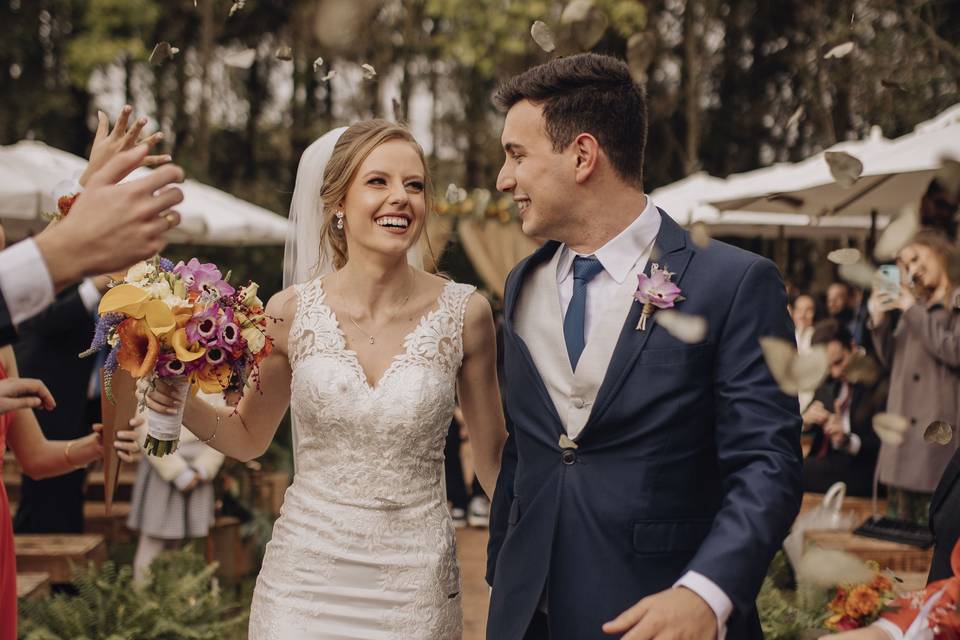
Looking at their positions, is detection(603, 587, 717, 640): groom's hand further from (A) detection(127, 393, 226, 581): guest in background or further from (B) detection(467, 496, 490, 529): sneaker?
(B) detection(467, 496, 490, 529): sneaker

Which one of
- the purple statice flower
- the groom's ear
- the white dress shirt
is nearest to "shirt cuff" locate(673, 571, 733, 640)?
the white dress shirt

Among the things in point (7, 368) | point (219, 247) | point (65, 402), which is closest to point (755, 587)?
point (7, 368)

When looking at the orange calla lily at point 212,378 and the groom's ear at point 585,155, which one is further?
the orange calla lily at point 212,378

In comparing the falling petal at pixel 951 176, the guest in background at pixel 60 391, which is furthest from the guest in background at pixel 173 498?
the falling petal at pixel 951 176

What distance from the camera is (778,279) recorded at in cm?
260

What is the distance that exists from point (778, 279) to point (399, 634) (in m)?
1.61

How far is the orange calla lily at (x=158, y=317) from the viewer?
3.05m

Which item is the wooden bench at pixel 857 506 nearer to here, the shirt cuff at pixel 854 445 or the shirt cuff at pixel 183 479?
the shirt cuff at pixel 854 445

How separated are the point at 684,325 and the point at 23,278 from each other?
55.1 inches

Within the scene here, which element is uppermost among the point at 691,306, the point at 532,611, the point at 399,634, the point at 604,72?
the point at 604,72

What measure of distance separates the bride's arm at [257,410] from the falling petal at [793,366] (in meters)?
1.84

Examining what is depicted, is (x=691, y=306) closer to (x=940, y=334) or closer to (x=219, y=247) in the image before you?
(x=940, y=334)

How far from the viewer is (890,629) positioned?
2.09 m

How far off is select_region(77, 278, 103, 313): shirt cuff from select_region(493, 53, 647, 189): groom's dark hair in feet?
14.5
